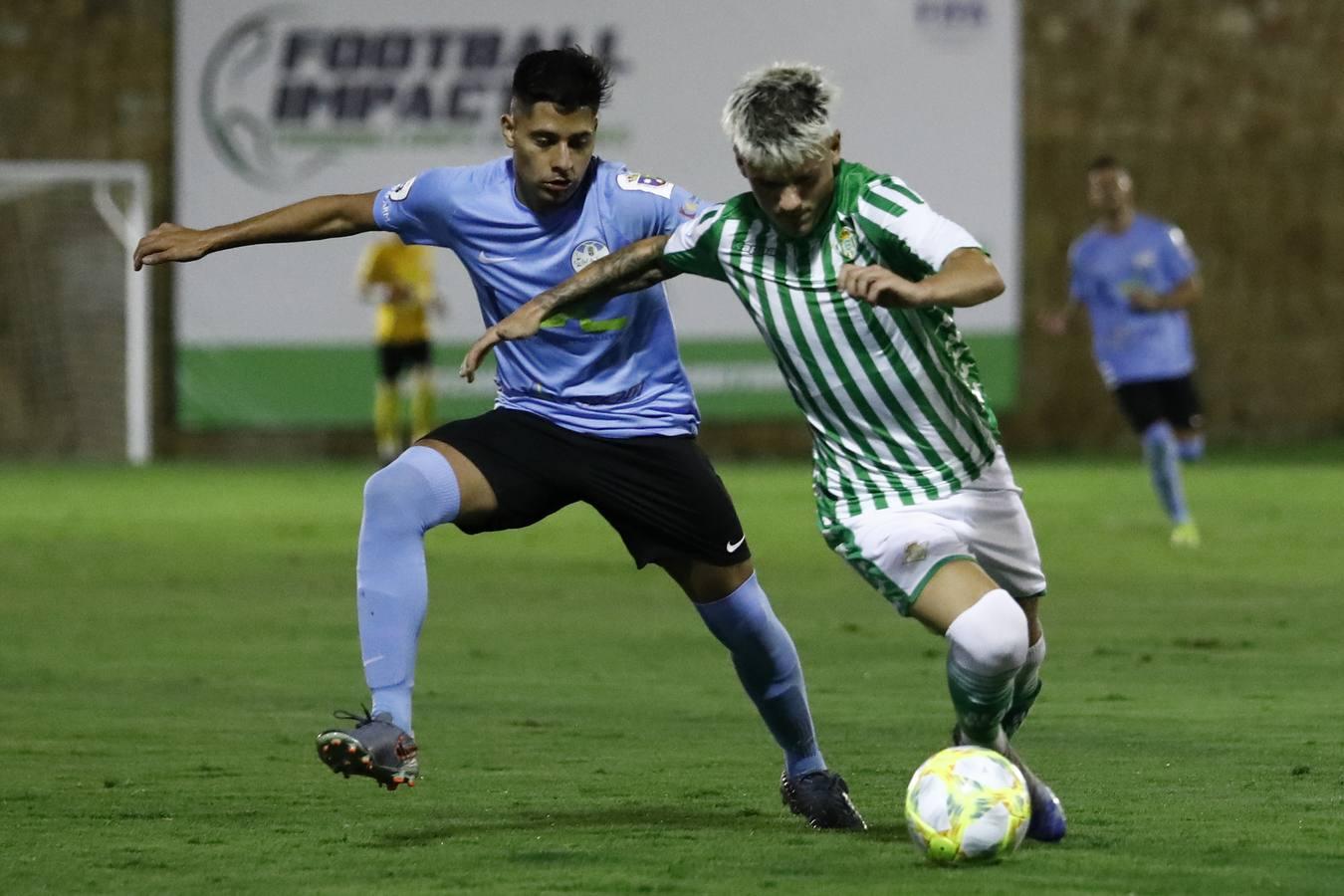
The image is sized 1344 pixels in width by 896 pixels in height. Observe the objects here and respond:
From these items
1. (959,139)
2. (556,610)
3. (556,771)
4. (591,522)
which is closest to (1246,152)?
(959,139)

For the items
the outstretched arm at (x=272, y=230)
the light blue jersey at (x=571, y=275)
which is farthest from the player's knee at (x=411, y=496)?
the outstretched arm at (x=272, y=230)

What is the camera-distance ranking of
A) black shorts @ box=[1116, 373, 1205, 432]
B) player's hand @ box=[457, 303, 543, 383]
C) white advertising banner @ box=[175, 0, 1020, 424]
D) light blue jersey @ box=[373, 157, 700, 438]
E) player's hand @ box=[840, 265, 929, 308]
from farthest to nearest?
white advertising banner @ box=[175, 0, 1020, 424]
black shorts @ box=[1116, 373, 1205, 432]
light blue jersey @ box=[373, 157, 700, 438]
player's hand @ box=[457, 303, 543, 383]
player's hand @ box=[840, 265, 929, 308]

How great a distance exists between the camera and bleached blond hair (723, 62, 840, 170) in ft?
17.7

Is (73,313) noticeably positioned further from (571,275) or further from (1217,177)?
(571,275)

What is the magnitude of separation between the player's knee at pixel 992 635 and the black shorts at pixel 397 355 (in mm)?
16758

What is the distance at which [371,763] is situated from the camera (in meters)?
5.61

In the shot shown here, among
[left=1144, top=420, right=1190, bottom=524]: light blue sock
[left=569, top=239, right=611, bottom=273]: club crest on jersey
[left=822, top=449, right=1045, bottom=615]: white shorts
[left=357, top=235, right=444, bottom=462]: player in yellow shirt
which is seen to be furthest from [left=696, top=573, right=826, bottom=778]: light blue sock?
[left=357, top=235, right=444, bottom=462]: player in yellow shirt

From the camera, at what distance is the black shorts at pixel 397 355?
21.9 m

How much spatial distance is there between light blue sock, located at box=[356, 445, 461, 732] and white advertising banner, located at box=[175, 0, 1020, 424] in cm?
1707

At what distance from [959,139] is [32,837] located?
62.3 feet

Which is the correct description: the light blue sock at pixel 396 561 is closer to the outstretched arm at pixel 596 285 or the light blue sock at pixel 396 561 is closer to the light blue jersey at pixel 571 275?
the outstretched arm at pixel 596 285

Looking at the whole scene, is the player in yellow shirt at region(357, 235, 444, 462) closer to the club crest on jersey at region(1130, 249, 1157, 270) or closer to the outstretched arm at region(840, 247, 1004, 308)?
the club crest on jersey at region(1130, 249, 1157, 270)

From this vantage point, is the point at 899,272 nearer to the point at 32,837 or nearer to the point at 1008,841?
the point at 1008,841

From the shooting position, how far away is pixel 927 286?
5.21 m
